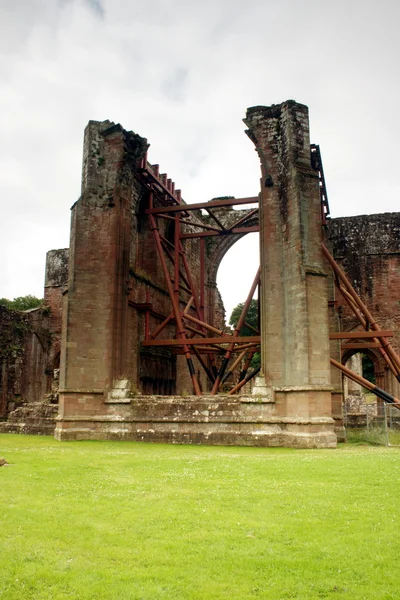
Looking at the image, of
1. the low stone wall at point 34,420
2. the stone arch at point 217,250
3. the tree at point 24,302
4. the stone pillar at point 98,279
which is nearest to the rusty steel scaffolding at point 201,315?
the stone pillar at point 98,279

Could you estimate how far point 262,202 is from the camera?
54.7 feet

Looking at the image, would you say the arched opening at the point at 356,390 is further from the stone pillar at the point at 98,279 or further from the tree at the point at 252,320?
the tree at the point at 252,320

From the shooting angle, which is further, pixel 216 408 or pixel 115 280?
pixel 115 280

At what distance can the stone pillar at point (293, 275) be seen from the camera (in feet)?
47.3

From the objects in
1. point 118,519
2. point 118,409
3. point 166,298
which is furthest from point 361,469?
point 166,298

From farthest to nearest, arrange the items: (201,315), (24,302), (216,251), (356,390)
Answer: (24,302) → (356,390) → (216,251) → (201,315)

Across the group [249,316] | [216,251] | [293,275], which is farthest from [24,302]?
[293,275]

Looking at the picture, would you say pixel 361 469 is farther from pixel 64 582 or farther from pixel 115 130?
pixel 115 130

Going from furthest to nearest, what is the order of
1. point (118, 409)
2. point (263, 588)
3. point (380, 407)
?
point (380, 407) → point (118, 409) → point (263, 588)

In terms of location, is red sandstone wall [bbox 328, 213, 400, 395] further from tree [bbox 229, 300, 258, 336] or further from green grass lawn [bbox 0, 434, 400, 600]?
tree [bbox 229, 300, 258, 336]

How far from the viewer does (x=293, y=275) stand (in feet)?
50.4

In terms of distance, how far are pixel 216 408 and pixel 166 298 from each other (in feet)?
25.9

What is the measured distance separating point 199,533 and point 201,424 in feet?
33.4

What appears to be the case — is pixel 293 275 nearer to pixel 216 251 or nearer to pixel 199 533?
pixel 199 533
